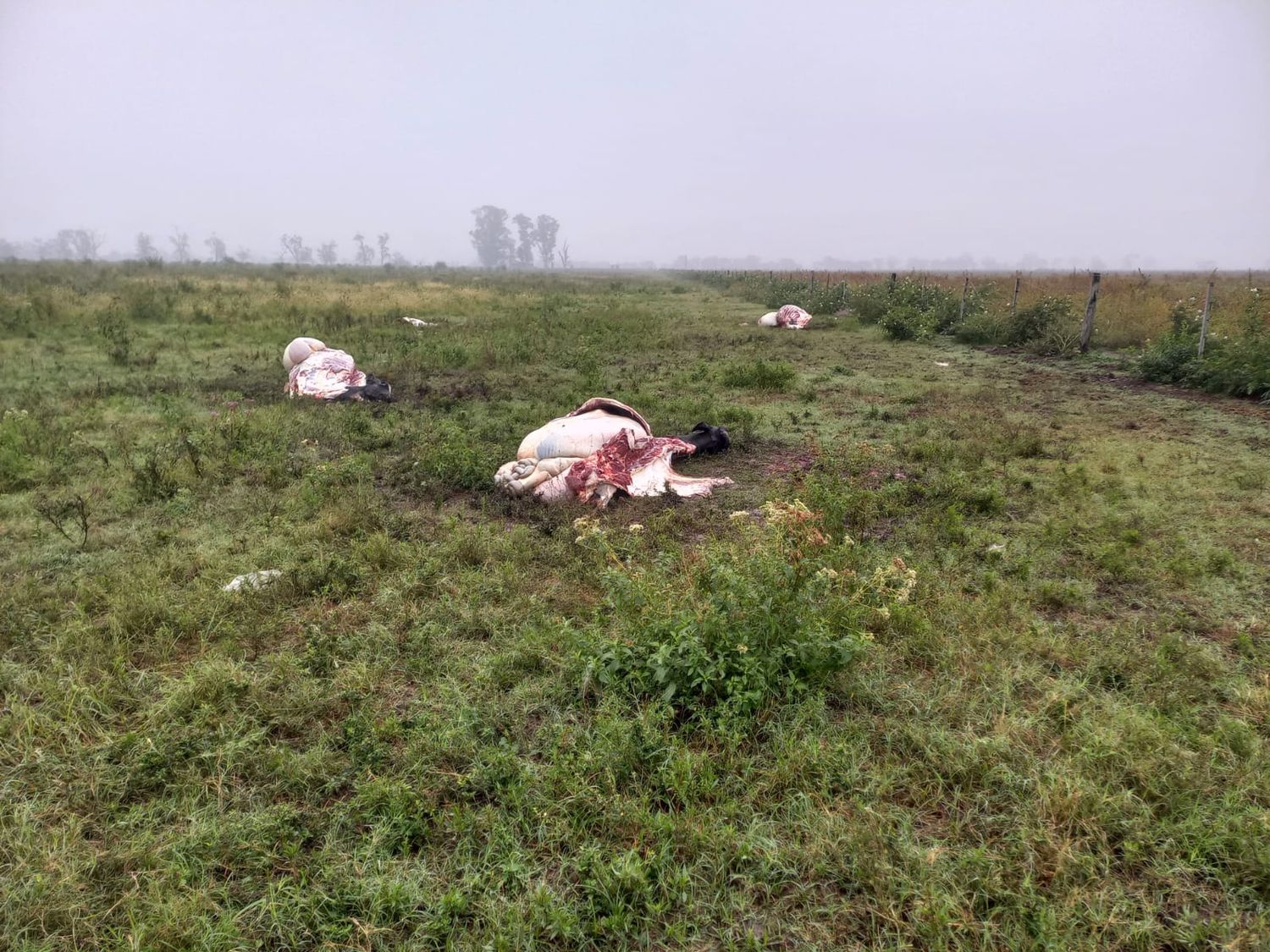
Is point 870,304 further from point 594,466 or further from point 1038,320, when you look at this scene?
point 594,466

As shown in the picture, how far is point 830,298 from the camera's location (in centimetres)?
1906

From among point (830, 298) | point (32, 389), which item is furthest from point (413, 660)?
point (830, 298)

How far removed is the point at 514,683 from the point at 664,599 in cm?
79

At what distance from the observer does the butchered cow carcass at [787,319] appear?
1571 centimetres

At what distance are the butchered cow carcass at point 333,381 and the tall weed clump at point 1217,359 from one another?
1036cm

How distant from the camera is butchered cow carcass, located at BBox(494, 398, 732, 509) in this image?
16.8 feet

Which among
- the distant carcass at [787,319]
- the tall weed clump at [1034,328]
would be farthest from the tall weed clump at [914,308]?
the distant carcass at [787,319]

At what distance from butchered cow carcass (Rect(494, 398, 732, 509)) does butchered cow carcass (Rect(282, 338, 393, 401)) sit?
353 centimetres

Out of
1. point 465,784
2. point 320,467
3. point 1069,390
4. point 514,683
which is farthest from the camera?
point 1069,390

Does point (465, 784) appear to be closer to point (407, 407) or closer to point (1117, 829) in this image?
point (1117, 829)

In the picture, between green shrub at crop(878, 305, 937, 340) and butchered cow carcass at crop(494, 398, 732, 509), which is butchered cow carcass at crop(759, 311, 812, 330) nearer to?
green shrub at crop(878, 305, 937, 340)

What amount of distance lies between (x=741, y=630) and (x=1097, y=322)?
495 inches

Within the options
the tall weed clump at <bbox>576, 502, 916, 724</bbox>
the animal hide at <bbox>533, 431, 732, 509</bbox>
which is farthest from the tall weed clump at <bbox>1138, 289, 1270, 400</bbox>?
the tall weed clump at <bbox>576, 502, 916, 724</bbox>

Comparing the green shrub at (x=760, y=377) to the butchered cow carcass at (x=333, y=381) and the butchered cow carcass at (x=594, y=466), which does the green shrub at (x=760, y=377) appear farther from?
the butchered cow carcass at (x=333, y=381)
